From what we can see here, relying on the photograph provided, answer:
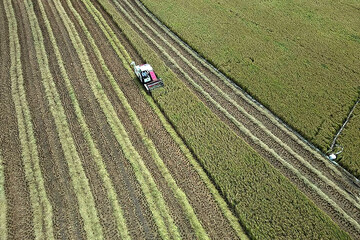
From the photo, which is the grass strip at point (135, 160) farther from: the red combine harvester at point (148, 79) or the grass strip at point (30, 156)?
the grass strip at point (30, 156)

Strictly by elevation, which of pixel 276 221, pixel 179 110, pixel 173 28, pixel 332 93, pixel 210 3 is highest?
pixel 210 3

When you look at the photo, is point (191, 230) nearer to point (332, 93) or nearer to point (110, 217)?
point (110, 217)

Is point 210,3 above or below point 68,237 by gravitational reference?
above

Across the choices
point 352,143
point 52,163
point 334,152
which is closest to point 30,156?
point 52,163

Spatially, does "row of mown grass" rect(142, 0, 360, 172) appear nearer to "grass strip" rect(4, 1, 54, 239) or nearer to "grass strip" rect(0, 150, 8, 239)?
"grass strip" rect(4, 1, 54, 239)

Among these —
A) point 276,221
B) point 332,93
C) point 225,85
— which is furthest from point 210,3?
point 276,221

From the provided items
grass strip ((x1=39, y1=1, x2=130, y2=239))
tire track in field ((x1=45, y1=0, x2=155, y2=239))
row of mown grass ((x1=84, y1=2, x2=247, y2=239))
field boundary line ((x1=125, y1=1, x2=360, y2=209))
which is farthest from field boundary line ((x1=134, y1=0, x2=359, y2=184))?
grass strip ((x1=39, y1=1, x2=130, y2=239))
